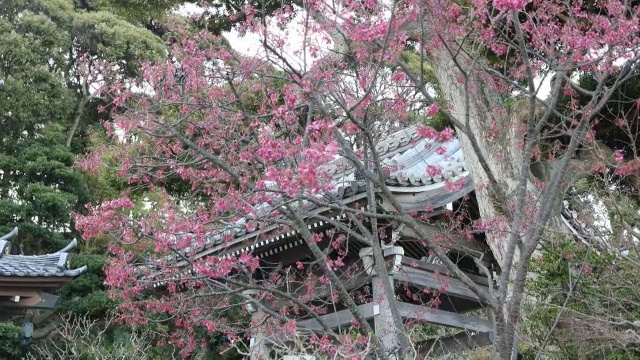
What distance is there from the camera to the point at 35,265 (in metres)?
6.80

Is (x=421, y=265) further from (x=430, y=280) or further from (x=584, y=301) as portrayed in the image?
(x=584, y=301)

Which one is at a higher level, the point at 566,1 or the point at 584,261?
the point at 566,1

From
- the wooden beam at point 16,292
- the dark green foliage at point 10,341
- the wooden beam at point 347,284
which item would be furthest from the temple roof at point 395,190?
the dark green foliage at point 10,341

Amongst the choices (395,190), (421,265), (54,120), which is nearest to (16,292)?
(395,190)

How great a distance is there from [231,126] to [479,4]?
2.31m

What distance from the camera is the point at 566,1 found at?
592 centimetres

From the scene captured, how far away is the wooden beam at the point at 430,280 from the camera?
768 centimetres

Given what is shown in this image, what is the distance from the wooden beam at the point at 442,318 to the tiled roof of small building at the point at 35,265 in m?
3.51

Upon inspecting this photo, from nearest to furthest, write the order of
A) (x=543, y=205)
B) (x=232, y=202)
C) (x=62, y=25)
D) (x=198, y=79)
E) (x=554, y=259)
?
(x=543, y=205), (x=232, y=202), (x=198, y=79), (x=554, y=259), (x=62, y=25)

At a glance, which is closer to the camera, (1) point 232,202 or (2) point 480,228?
(1) point 232,202

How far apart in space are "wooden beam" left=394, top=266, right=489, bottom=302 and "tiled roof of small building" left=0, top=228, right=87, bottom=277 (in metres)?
3.37

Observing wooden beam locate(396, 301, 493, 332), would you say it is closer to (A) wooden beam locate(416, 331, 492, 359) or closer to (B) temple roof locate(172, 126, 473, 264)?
(A) wooden beam locate(416, 331, 492, 359)

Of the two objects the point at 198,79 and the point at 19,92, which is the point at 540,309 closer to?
the point at 198,79

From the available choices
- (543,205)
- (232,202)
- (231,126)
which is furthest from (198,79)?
(543,205)
